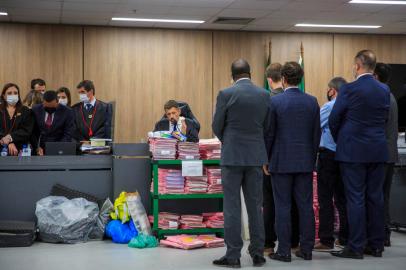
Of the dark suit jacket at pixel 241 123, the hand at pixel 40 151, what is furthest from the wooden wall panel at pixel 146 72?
the dark suit jacket at pixel 241 123

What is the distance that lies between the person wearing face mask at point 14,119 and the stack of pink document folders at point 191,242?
6.66 feet

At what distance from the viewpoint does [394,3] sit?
33.1ft

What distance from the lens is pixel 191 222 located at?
634cm

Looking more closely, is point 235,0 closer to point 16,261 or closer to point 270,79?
point 270,79

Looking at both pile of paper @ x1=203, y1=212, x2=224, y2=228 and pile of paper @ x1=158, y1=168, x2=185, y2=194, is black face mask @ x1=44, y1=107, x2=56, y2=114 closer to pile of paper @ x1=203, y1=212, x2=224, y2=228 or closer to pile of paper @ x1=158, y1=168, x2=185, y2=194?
pile of paper @ x1=158, y1=168, x2=185, y2=194

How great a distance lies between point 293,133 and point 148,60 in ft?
24.3

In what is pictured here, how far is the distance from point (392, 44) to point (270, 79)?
8.54 m

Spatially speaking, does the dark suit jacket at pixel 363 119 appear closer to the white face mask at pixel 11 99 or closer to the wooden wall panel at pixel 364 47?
the white face mask at pixel 11 99

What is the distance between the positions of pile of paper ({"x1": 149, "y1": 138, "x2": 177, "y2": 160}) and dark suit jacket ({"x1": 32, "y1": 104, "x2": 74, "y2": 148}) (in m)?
1.56

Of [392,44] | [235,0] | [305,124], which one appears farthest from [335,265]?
[392,44]

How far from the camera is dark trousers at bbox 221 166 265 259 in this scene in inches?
198

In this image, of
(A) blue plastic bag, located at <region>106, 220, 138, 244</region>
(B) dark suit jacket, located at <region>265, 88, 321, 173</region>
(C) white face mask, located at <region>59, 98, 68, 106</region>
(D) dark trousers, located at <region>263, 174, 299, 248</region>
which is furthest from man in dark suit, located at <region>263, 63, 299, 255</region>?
(C) white face mask, located at <region>59, 98, 68, 106</region>

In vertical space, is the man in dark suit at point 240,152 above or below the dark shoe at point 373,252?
above

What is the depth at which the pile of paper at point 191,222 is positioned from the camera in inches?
249
